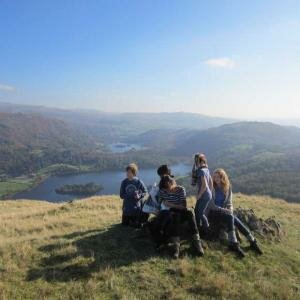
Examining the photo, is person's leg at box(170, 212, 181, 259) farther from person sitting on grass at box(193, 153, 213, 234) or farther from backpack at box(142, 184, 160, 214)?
person sitting on grass at box(193, 153, 213, 234)

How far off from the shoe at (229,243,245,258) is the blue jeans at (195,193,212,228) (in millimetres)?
1041

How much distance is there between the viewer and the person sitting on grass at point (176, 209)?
40.5ft

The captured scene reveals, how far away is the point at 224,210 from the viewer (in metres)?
13.4

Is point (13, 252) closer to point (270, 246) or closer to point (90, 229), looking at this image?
point (90, 229)

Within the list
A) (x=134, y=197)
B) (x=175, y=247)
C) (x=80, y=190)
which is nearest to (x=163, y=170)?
(x=175, y=247)

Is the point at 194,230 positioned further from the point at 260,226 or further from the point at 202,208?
the point at 260,226

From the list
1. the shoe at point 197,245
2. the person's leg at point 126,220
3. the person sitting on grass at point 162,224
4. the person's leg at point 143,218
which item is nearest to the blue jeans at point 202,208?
the shoe at point 197,245

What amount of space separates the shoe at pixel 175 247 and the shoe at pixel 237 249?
198 centimetres

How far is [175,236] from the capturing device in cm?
1236

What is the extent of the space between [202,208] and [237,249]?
1739 millimetres

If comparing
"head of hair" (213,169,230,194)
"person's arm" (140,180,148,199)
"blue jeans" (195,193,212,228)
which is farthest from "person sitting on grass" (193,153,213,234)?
"person's arm" (140,180,148,199)

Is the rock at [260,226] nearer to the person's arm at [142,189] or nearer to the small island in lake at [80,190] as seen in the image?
the person's arm at [142,189]

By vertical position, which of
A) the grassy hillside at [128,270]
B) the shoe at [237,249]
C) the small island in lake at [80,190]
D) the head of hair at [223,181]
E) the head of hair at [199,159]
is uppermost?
the head of hair at [199,159]

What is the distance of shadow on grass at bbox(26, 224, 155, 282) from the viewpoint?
426 inches
